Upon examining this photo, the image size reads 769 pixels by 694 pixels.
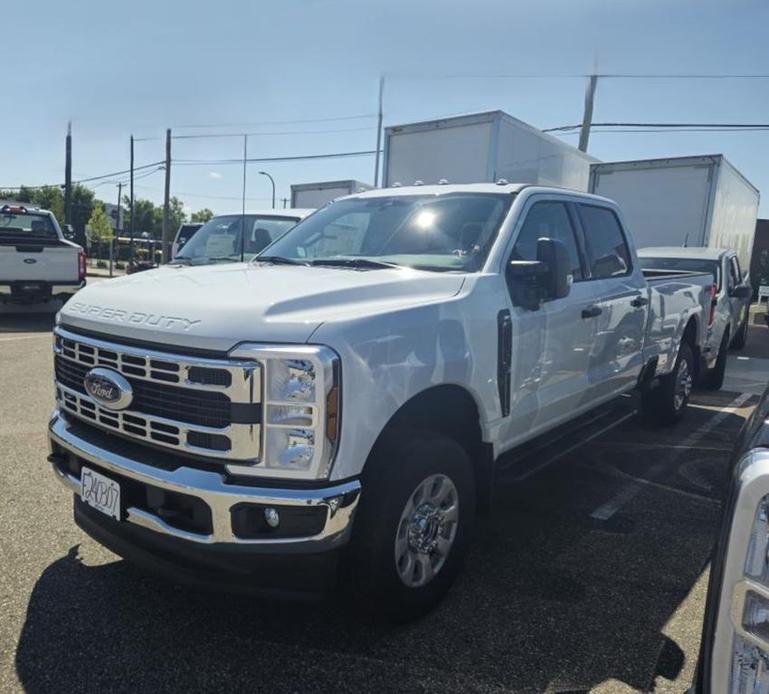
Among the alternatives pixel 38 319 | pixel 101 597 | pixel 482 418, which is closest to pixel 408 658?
pixel 482 418

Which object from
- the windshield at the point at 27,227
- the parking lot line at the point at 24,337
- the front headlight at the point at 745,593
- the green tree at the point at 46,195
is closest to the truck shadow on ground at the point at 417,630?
the front headlight at the point at 745,593

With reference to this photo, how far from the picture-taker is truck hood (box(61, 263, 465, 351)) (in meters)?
2.48

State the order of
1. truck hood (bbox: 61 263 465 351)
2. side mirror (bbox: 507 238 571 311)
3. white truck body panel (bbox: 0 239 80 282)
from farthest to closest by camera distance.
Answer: white truck body panel (bbox: 0 239 80 282), side mirror (bbox: 507 238 571 311), truck hood (bbox: 61 263 465 351)

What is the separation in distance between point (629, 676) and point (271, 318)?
2005 millimetres

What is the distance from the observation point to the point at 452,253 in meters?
3.57

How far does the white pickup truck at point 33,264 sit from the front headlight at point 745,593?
40.0 ft

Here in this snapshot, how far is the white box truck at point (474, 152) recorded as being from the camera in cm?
932

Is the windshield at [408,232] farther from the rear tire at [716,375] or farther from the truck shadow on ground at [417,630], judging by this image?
the rear tire at [716,375]

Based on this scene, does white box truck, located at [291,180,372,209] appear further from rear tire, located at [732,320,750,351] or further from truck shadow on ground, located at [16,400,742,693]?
truck shadow on ground, located at [16,400,742,693]

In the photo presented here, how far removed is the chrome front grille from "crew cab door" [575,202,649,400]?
2748 millimetres

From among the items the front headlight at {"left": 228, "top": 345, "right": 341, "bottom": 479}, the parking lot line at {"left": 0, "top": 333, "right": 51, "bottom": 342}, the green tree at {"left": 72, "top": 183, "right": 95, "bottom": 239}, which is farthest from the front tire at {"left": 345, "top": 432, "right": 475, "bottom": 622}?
the green tree at {"left": 72, "top": 183, "right": 95, "bottom": 239}

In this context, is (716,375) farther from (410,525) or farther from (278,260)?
(410,525)

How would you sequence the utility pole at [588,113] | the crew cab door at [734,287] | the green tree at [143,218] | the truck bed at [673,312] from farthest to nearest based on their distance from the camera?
1. the green tree at [143,218]
2. the utility pole at [588,113]
3. the crew cab door at [734,287]
4. the truck bed at [673,312]

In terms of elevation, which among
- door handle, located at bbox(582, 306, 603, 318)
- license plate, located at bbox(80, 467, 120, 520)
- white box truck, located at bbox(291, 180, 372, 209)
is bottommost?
license plate, located at bbox(80, 467, 120, 520)
